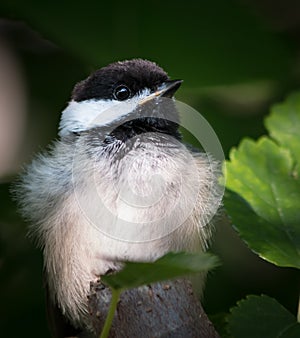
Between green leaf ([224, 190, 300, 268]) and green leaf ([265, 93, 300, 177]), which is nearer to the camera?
green leaf ([224, 190, 300, 268])

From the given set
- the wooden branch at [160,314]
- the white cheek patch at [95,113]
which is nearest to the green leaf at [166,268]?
the wooden branch at [160,314]

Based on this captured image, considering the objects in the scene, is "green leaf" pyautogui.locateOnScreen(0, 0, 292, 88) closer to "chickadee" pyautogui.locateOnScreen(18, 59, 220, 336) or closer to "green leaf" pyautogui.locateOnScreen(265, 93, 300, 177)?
"chickadee" pyautogui.locateOnScreen(18, 59, 220, 336)

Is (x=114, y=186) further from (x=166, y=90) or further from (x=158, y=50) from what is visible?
(x=158, y=50)

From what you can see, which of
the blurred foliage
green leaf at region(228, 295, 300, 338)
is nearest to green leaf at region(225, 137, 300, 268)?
green leaf at region(228, 295, 300, 338)

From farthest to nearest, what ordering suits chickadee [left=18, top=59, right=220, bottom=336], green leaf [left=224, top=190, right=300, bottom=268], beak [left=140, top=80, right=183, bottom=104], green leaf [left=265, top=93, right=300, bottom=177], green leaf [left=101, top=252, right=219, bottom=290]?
beak [left=140, top=80, right=183, bottom=104] < chickadee [left=18, top=59, right=220, bottom=336] < green leaf [left=265, top=93, right=300, bottom=177] < green leaf [left=224, top=190, right=300, bottom=268] < green leaf [left=101, top=252, right=219, bottom=290]

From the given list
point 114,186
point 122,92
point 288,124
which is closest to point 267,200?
point 288,124

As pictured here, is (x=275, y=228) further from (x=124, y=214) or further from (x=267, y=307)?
(x=124, y=214)
